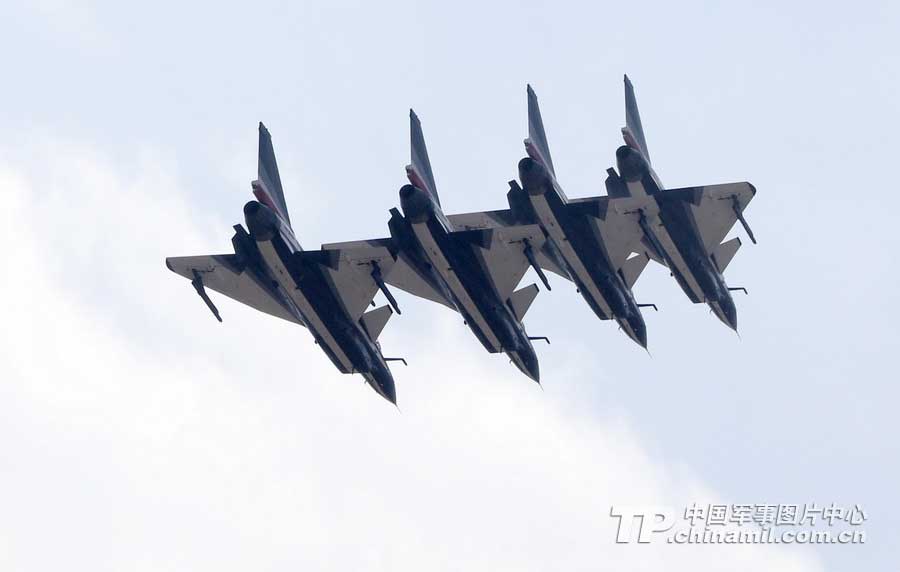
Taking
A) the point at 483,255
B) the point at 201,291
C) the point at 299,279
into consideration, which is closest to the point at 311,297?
the point at 299,279

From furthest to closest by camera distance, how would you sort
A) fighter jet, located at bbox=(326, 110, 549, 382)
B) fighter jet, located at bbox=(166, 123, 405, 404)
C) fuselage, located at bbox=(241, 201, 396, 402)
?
fighter jet, located at bbox=(326, 110, 549, 382) → fighter jet, located at bbox=(166, 123, 405, 404) → fuselage, located at bbox=(241, 201, 396, 402)

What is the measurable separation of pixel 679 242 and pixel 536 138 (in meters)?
8.20

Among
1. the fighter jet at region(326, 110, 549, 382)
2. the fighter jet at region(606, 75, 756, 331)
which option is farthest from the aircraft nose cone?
the fighter jet at region(606, 75, 756, 331)

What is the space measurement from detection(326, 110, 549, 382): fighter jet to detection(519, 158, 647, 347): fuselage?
196cm

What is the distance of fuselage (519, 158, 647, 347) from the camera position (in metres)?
76.2

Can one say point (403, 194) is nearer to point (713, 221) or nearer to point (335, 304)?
point (335, 304)

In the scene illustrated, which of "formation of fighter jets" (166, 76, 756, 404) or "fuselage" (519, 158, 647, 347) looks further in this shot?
"fuselage" (519, 158, 647, 347)

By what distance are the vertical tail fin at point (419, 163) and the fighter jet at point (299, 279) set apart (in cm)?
348

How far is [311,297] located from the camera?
245 feet

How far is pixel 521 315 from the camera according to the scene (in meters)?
78.0

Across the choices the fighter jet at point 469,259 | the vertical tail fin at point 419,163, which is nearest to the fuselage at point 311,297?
the fighter jet at point 469,259

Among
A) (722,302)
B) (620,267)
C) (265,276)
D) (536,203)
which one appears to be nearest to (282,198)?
(265,276)

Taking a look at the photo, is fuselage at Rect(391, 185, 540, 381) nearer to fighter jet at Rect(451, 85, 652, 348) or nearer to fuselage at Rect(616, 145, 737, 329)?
fighter jet at Rect(451, 85, 652, 348)

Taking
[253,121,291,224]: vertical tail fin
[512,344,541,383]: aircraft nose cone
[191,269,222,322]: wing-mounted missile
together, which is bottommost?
[512,344,541,383]: aircraft nose cone
